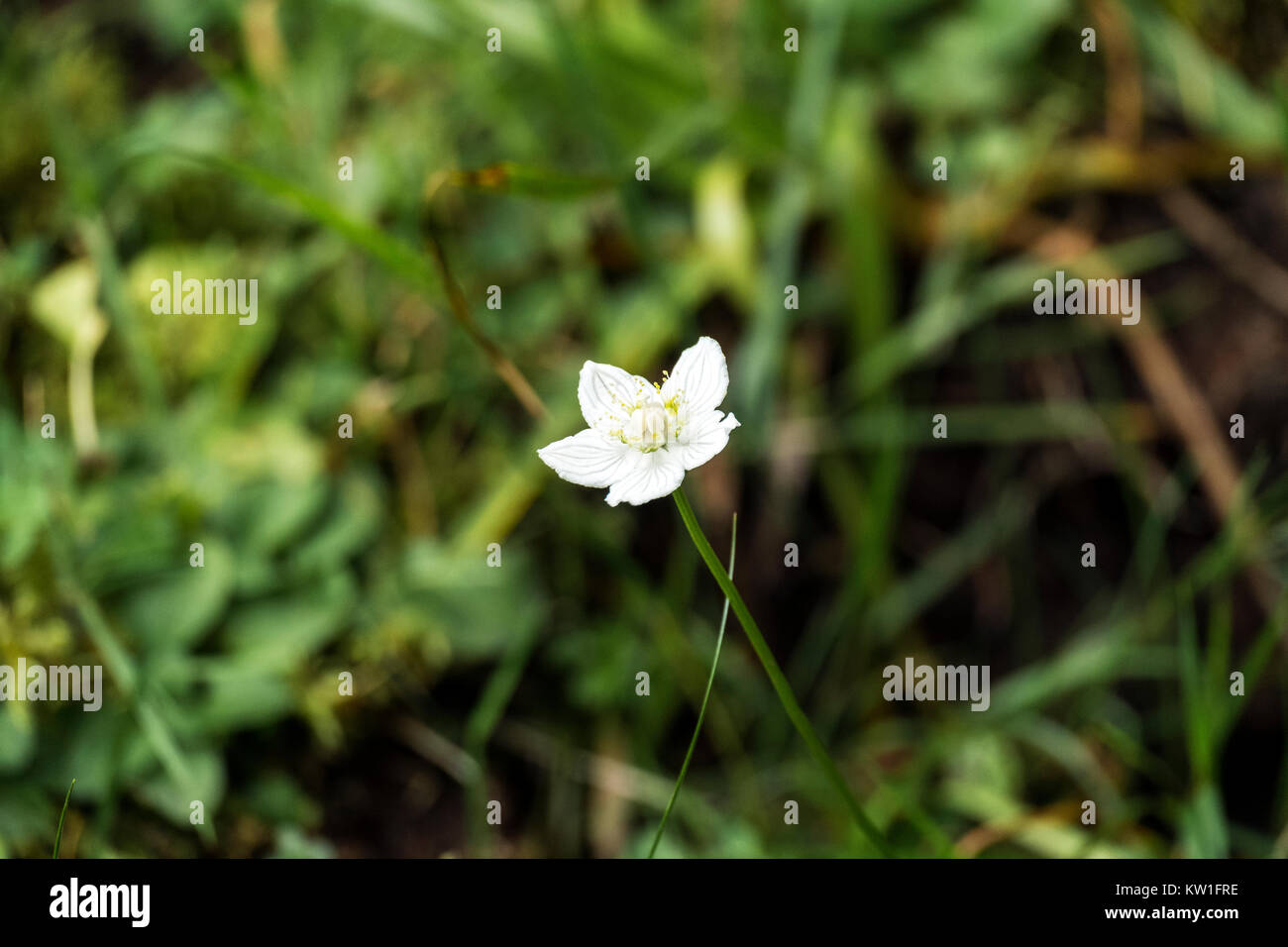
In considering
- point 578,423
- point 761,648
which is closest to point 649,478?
point 761,648

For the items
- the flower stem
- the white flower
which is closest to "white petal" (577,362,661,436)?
the white flower

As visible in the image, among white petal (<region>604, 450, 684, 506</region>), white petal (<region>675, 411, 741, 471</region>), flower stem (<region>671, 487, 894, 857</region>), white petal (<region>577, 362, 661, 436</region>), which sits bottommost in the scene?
flower stem (<region>671, 487, 894, 857</region>)

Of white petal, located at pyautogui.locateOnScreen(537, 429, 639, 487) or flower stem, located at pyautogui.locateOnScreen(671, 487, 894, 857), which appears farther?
white petal, located at pyautogui.locateOnScreen(537, 429, 639, 487)

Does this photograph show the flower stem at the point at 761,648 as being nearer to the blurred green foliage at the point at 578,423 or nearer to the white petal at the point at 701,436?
the white petal at the point at 701,436

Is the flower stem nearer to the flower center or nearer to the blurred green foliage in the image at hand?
the flower center

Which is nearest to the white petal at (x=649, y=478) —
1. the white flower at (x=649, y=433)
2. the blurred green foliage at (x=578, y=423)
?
the white flower at (x=649, y=433)

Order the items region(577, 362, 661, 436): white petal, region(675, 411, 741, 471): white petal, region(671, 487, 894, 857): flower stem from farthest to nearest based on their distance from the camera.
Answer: region(577, 362, 661, 436): white petal, region(675, 411, 741, 471): white petal, region(671, 487, 894, 857): flower stem

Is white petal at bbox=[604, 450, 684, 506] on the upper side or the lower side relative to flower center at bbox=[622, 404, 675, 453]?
lower
